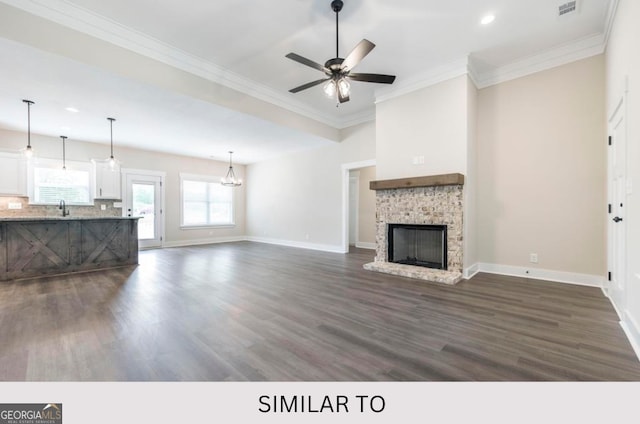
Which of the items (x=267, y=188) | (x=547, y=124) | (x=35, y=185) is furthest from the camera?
(x=267, y=188)

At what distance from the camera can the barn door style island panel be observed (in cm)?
410

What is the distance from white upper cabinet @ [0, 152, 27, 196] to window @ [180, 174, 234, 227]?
337cm

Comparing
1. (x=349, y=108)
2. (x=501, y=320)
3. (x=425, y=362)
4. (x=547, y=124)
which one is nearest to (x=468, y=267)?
(x=501, y=320)

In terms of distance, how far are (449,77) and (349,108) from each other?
2.26 meters

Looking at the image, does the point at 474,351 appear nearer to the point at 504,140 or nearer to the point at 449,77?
the point at 504,140

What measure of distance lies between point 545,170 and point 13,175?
10.2 metres

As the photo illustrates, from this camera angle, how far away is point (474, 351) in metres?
1.97

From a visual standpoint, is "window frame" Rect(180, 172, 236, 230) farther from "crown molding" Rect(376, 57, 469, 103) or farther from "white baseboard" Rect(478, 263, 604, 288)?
"white baseboard" Rect(478, 263, 604, 288)

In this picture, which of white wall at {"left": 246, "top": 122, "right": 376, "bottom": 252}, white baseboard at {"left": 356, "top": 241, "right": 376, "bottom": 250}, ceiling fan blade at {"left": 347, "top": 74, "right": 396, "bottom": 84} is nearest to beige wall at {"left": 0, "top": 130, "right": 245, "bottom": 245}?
white wall at {"left": 246, "top": 122, "right": 376, "bottom": 252}

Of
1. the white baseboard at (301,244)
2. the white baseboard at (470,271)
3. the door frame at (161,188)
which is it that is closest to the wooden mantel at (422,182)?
the white baseboard at (470,271)

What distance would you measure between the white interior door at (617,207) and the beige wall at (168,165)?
9.28 metres

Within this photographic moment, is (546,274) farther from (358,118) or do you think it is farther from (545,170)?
(358,118)

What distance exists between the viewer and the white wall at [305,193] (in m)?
6.75

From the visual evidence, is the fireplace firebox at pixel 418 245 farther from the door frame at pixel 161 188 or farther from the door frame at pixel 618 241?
the door frame at pixel 161 188
